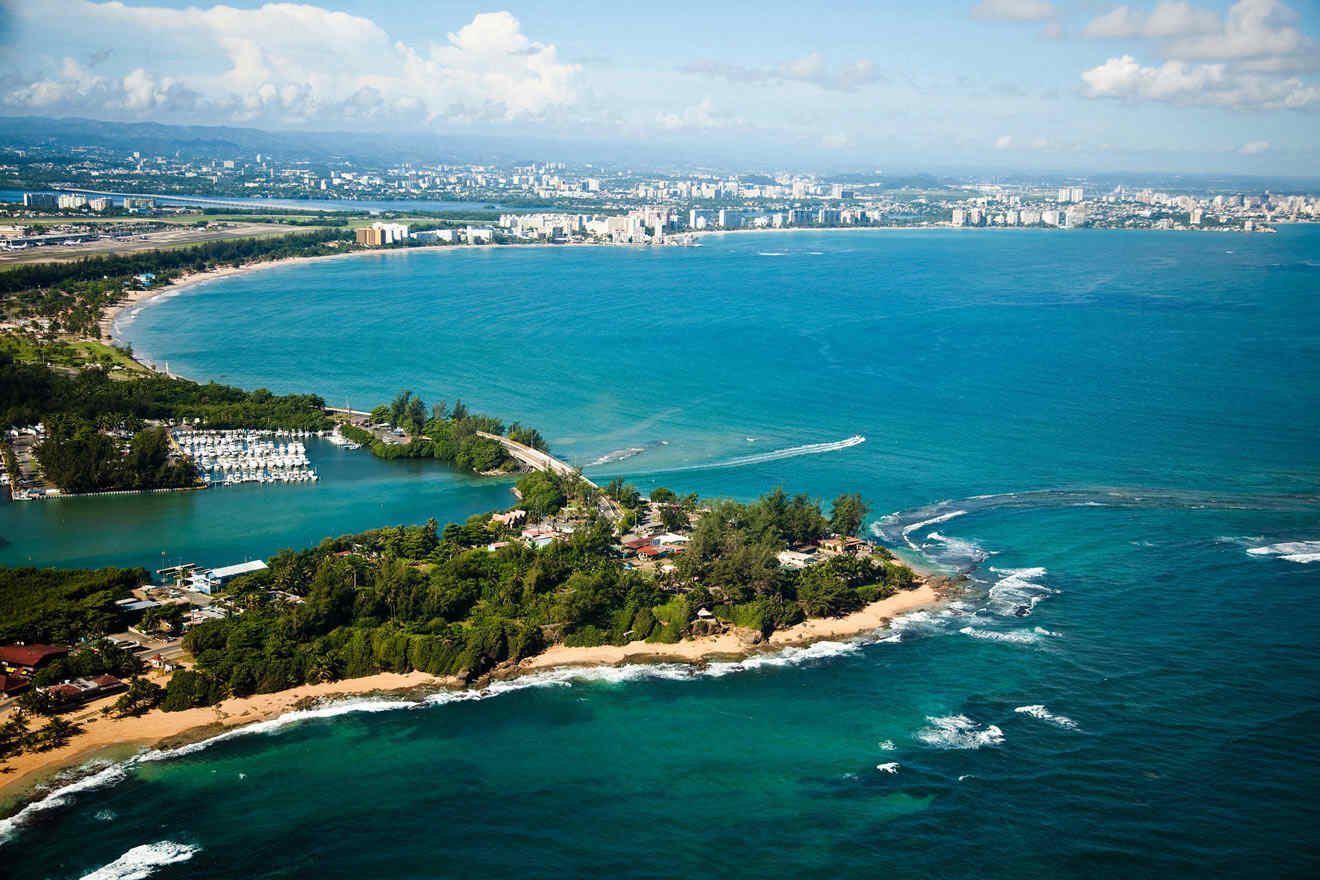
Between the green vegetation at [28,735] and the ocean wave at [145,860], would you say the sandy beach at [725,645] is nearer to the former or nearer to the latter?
the ocean wave at [145,860]

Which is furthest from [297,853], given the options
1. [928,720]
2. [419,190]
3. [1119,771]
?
[419,190]

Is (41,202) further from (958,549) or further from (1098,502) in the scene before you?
(1098,502)

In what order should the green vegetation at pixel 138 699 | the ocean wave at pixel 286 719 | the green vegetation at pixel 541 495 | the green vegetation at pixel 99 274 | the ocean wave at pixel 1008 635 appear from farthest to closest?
the green vegetation at pixel 99 274 < the green vegetation at pixel 541 495 < the ocean wave at pixel 1008 635 < the green vegetation at pixel 138 699 < the ocean wave at pixel 286 719

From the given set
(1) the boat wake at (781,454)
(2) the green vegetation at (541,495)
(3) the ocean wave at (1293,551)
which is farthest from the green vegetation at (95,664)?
(3) the ocean wave at (1293,551)

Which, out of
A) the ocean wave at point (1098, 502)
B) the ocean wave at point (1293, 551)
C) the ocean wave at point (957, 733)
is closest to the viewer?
the ocean wave at point (957, 733)

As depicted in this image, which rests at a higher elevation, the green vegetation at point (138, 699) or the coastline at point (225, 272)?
the coastline at point (225, 272)

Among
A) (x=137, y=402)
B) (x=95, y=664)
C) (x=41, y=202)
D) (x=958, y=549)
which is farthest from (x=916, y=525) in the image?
(x=41, y=202)

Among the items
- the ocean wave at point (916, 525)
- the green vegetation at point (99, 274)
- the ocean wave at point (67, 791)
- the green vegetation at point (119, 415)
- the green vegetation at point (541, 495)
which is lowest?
the ocean wave at point (67, 791)

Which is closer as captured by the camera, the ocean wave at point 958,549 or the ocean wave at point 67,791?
the ocean wave at point 67,791
